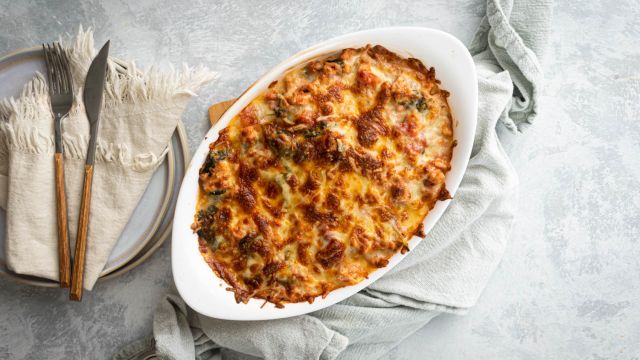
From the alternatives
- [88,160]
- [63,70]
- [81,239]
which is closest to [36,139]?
[88,160]

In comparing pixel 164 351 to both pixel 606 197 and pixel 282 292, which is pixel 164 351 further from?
pixel 606 197

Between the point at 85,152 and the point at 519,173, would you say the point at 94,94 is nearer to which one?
the point at 85,152

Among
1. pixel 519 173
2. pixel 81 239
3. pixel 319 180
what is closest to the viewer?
pixel 319 180

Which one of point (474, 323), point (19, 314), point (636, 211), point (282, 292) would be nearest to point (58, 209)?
point (19, 314)

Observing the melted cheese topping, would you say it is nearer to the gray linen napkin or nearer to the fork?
the gray linen napkin

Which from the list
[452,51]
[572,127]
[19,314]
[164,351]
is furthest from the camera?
[572,127]

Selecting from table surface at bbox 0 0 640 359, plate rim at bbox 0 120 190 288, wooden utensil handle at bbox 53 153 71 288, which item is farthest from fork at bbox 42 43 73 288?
table surface at bbox 0 0 640 359
